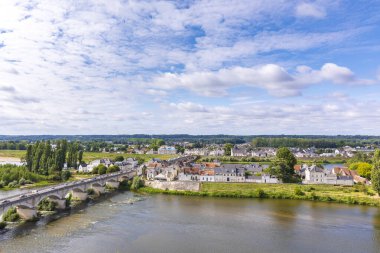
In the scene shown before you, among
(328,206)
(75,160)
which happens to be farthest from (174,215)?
(75,160)

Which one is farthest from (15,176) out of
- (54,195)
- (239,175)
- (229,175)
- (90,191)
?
(239,175)

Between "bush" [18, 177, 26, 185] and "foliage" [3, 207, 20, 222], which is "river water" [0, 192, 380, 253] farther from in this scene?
"bush" [18, 177, 26, 185]

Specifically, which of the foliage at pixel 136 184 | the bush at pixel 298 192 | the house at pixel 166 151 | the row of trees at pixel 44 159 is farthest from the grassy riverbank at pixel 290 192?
the house at pixel 166 151

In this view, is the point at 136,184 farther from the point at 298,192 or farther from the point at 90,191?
the point at 298,192

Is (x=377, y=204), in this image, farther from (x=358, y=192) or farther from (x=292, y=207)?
→ (x=292, y=207)

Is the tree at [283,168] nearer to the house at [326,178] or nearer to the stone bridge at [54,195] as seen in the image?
the house at [326,178]
